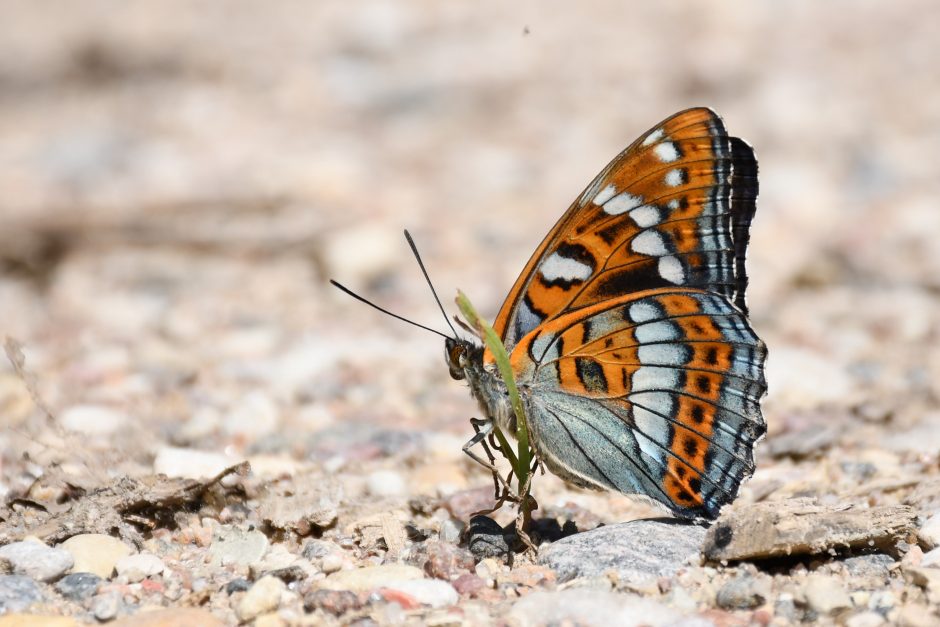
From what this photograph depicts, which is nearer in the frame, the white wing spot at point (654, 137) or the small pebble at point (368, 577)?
the small pebble at point (368, 577)

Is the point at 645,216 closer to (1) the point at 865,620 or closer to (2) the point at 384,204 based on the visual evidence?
(1) the point at 865,620

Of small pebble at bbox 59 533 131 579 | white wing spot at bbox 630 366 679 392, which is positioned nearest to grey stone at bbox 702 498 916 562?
white wing spot at bbox 630 366 679 392

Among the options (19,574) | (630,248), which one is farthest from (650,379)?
(19,574)

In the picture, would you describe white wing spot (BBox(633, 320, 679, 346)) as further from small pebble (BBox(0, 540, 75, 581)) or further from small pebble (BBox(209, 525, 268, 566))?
A: small pebble (BBox(0, 540, 75, 581))

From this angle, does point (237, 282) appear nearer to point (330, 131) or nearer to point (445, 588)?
point (330, 131)

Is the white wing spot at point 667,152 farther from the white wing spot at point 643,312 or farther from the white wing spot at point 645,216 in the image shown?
the white wing spot at point 643,312

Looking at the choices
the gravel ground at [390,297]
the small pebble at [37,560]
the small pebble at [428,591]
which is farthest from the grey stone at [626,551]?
the small pebble at [37,560]

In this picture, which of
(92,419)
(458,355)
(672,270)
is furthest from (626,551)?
(92,419)
